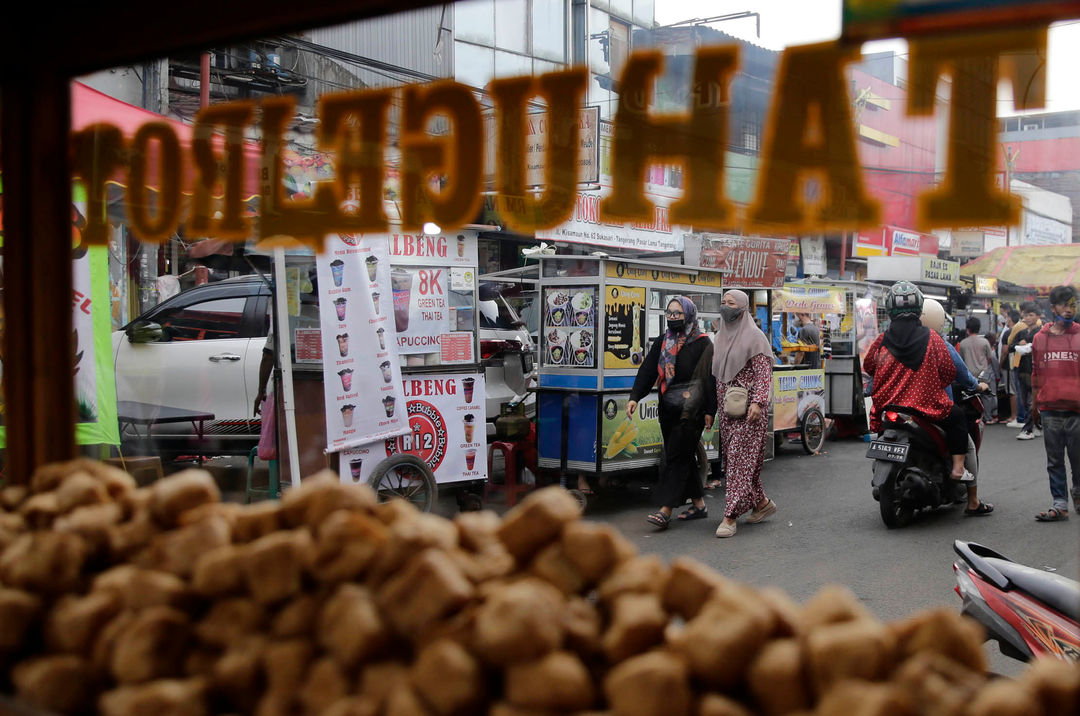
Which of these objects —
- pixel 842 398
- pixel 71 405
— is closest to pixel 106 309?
pixel 71 405

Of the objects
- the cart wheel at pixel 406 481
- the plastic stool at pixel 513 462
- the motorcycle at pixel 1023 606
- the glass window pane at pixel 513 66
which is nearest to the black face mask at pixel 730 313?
the plastic stool at pixel 513 462

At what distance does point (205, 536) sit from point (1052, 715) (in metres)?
1.53

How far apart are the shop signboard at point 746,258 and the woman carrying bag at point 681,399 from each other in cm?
273

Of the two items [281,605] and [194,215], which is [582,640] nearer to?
[281,605]

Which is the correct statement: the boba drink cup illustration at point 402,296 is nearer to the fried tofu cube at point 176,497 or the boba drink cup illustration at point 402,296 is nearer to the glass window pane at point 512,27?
the glass window pane at point 512,27

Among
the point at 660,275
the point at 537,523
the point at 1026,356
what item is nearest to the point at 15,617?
the point at 537,523

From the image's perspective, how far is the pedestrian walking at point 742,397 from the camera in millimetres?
6836

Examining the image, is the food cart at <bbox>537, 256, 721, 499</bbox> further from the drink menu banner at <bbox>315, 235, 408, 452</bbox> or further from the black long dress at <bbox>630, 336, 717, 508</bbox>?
the drink menu banner at <bbox>315, 235, 408, 452</bbox>

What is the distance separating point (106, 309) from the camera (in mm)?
5020

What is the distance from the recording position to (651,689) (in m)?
1.38

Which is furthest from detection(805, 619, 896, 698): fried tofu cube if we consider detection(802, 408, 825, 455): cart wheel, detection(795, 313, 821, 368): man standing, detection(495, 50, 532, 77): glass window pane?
detection(795, 313, 821, 368): man standing

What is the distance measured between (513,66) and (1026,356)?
1232 cm

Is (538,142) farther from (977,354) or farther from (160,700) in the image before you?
(977,354)

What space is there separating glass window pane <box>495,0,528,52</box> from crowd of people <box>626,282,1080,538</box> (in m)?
3.48
